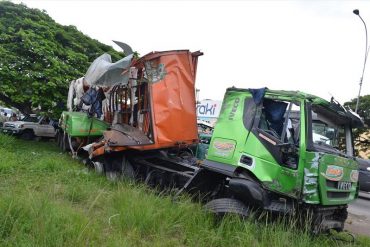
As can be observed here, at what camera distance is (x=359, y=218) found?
397 inches

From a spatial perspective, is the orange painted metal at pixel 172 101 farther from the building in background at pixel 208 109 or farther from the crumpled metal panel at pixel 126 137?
the building in background at pixel 208 109

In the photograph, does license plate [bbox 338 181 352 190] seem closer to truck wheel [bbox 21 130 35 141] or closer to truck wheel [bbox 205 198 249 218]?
truck wheel [bbox 205 198 249 218]

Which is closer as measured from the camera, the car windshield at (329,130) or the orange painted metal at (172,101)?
the car windshield at (329,130)

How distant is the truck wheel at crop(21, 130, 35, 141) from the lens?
73.0 feet

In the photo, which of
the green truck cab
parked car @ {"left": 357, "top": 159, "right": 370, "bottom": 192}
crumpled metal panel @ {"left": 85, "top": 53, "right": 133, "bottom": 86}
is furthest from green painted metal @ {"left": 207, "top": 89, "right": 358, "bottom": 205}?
parked car @ {"left": 357, "top": 159, "right": 370, "bottom": 192}

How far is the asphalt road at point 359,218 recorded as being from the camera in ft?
28.3

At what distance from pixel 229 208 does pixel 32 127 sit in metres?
18.9

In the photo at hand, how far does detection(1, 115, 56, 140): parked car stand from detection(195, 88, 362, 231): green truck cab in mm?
17483

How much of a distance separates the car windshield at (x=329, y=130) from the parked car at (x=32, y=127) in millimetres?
17975

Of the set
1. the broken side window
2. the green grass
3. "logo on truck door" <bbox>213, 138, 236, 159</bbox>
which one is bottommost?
the green grass

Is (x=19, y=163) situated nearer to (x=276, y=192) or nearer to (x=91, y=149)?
(x=91, y=149)

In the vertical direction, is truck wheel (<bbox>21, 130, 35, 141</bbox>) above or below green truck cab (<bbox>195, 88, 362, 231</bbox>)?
below

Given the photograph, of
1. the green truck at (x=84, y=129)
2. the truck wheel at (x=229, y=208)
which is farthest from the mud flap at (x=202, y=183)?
the green truck at (x=84, y=129)

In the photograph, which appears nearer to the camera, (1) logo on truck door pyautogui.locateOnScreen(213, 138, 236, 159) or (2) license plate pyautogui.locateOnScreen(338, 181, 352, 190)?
(2) license plate pyautogui.locateOnScreen(338, 181, 352, 190)
